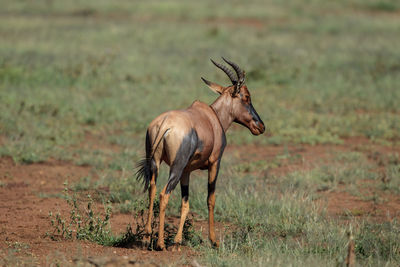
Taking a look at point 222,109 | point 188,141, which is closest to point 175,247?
point 188,141

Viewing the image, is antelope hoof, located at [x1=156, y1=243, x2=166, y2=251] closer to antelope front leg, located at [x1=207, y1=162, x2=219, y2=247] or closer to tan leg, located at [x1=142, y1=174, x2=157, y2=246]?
tan leg, located at [x1=142, y1=174, x2=157, y2=246]

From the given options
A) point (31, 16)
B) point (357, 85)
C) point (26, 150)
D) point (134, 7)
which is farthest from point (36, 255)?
point (134, 7)

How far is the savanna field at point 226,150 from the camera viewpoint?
6.63 meters

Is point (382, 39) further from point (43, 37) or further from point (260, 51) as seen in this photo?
point (43, 37)

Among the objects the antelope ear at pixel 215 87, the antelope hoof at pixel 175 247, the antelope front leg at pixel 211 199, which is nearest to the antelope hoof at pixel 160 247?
the antelope hoof at pixel 175 247

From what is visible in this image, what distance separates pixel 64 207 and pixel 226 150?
4.53m

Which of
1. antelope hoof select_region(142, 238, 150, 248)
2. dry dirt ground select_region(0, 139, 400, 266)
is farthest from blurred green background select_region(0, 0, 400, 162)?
antelope hoof select_region(142, 238, 150, 248)

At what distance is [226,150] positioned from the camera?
40.7ft

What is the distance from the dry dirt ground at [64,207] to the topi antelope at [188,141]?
2.02 feet

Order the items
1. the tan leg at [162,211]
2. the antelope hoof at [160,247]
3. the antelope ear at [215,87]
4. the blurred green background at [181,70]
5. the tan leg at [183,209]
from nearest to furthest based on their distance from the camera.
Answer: the tan leg at [162,211]
the antelope hoof at [160,247]
the tan leg at [183,209]
the antelope ear at [215,87]
the blurred green background at [181,70]

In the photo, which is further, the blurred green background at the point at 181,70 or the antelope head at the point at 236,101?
the blurred green background at the point at 181,70

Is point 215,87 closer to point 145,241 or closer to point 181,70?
point 145,241

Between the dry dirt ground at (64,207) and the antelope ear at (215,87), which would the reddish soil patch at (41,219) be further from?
the antelope ear at (215,87)

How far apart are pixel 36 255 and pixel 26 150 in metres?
5.68
